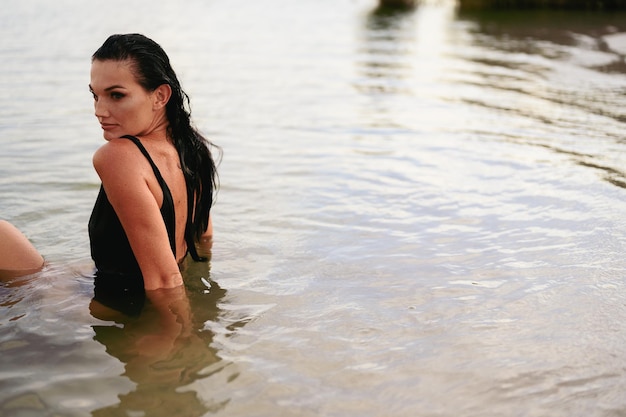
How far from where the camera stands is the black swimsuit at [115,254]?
12.8 feet

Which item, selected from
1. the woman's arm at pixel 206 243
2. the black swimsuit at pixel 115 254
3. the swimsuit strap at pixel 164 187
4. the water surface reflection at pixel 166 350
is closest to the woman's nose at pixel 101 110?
the swimsuit strap at pixel 164 187

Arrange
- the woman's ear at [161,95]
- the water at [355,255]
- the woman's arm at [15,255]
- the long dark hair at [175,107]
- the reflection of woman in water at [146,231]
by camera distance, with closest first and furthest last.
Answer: the water at [355,255] → the reflection of woman in water at [146,231] → the long dark hair at [175,107] → the woman's ear at [161,95] → the woman's arm at [15,255]

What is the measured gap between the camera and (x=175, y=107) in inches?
157

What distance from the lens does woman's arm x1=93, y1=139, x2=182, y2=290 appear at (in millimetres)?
3588

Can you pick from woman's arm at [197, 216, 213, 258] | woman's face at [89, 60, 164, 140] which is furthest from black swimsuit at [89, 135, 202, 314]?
woman's arm at [197, 216, 213, 258]

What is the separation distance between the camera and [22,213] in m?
5.76

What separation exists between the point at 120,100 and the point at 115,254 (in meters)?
0.86

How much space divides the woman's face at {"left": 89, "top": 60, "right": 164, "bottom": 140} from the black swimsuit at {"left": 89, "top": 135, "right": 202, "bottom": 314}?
1.06ft

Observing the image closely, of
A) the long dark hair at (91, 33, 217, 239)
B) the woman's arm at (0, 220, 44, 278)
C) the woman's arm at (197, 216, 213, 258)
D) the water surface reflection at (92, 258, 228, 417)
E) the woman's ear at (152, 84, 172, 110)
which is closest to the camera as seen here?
the water surface reflection at (92, 258, 228, 417)

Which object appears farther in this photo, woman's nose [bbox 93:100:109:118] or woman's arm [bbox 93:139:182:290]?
woman's nose [bbox 93:100:109:118]

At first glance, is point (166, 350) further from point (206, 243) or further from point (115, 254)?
point (206, 243)

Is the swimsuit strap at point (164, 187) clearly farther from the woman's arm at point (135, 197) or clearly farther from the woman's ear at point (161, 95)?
the woman's ear at point (161, 95)

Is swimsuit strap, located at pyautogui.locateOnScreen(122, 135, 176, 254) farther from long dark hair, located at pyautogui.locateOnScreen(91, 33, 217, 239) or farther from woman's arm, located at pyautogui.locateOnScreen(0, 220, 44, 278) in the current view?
woman's arm, located at pyautogui.locateOnScreen(0, 220, 44, 278)

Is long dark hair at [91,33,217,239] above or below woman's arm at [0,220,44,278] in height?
above
